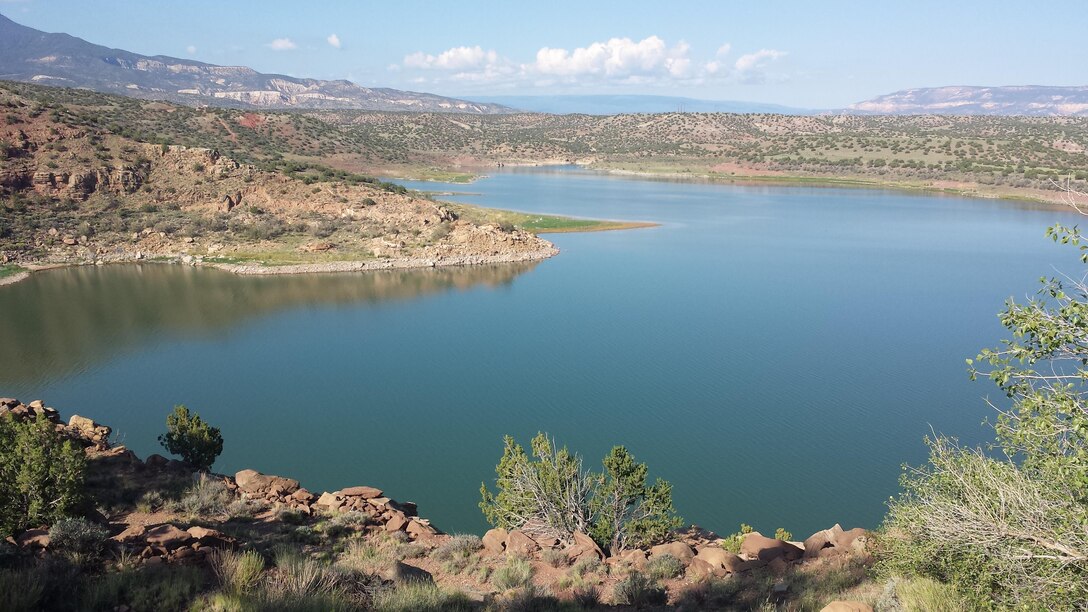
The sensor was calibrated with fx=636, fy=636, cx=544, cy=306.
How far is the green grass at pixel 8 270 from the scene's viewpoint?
33.7 metres

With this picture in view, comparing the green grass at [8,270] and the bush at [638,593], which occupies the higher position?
the bush at [638,593]

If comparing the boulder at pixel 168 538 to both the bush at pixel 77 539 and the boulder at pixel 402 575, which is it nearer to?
the bush at pixel 77 539

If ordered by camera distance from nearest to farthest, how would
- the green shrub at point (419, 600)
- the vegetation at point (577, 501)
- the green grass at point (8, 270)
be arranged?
the green shrub at point (419, 600)
the vegetation at point (577, 501)
the green grass at point (8, 270)

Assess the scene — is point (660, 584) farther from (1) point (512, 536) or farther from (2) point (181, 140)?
(2) point (181, 140)

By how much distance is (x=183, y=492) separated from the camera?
1073 centimetres

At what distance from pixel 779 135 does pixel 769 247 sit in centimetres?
8608

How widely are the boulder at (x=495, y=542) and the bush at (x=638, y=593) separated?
224cm

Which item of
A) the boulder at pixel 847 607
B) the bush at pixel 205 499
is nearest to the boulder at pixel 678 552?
the boulder at pixel 847 607

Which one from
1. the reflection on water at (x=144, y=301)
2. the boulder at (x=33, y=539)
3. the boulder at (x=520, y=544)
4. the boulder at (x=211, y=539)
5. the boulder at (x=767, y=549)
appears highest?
the boulder at (x=33, y=539)

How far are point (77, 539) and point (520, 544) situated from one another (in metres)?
5.37

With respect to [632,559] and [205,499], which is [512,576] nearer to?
[632,559]

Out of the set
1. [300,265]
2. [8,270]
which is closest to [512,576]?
A: [300,265]

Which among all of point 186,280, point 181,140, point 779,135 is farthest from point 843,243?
point 779,135

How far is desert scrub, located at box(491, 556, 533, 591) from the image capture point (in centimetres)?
780
